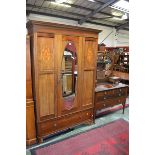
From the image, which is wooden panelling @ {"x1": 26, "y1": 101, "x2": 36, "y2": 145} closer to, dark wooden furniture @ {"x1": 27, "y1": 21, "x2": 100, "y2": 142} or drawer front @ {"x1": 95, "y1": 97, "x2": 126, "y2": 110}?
dark wooden furniture @ {"x1": 27, "y1": 21, "x2": 100, "y2": 142}

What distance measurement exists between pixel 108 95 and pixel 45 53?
5.89 feet

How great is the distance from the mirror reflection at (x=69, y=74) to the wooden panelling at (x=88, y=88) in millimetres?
226

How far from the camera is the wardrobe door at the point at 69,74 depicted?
2.61 m

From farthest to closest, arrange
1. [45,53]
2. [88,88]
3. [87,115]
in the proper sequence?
[87,115] < [88,88] < [45,53]

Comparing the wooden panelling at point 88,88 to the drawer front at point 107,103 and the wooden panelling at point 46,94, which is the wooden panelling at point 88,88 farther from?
the wooden panelling at point 46,94

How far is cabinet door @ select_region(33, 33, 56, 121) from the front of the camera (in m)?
2.33

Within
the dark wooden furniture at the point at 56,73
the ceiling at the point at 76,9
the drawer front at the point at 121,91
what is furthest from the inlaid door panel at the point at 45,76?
the ceiling at the point at 76,9

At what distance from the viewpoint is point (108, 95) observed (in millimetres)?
3447

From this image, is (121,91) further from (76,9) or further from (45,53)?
(76,9)

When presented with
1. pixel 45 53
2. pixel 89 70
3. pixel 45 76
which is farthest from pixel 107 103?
pixel 45 53

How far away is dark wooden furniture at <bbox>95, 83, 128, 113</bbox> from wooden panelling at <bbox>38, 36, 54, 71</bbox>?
4.15 ft
